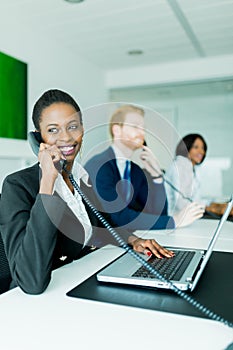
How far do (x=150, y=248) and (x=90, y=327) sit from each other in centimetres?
49

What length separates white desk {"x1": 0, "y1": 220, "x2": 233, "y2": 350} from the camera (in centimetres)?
59

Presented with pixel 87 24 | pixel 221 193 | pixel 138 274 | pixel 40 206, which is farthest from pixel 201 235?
pixel 221 193

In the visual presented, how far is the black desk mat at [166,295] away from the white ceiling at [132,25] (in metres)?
2.13

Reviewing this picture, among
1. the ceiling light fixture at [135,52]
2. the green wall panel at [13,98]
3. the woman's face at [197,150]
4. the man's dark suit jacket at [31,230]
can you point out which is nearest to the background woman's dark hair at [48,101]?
the man's dark suit jacket at [31,230]

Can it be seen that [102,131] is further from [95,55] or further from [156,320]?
[156,320]

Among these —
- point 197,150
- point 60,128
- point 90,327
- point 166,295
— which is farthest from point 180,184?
point 90,327

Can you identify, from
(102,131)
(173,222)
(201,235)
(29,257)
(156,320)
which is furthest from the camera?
(102,131)

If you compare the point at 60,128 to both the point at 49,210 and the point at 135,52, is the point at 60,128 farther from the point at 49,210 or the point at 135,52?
the point at 135,52

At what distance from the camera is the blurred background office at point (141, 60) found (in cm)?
258

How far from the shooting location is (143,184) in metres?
2.02

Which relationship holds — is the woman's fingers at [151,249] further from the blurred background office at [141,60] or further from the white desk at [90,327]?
the blurred background office at [141,60]

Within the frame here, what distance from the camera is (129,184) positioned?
1.89 metres

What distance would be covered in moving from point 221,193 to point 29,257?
10.3 ft

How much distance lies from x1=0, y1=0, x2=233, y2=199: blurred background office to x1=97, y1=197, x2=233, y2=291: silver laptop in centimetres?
74
